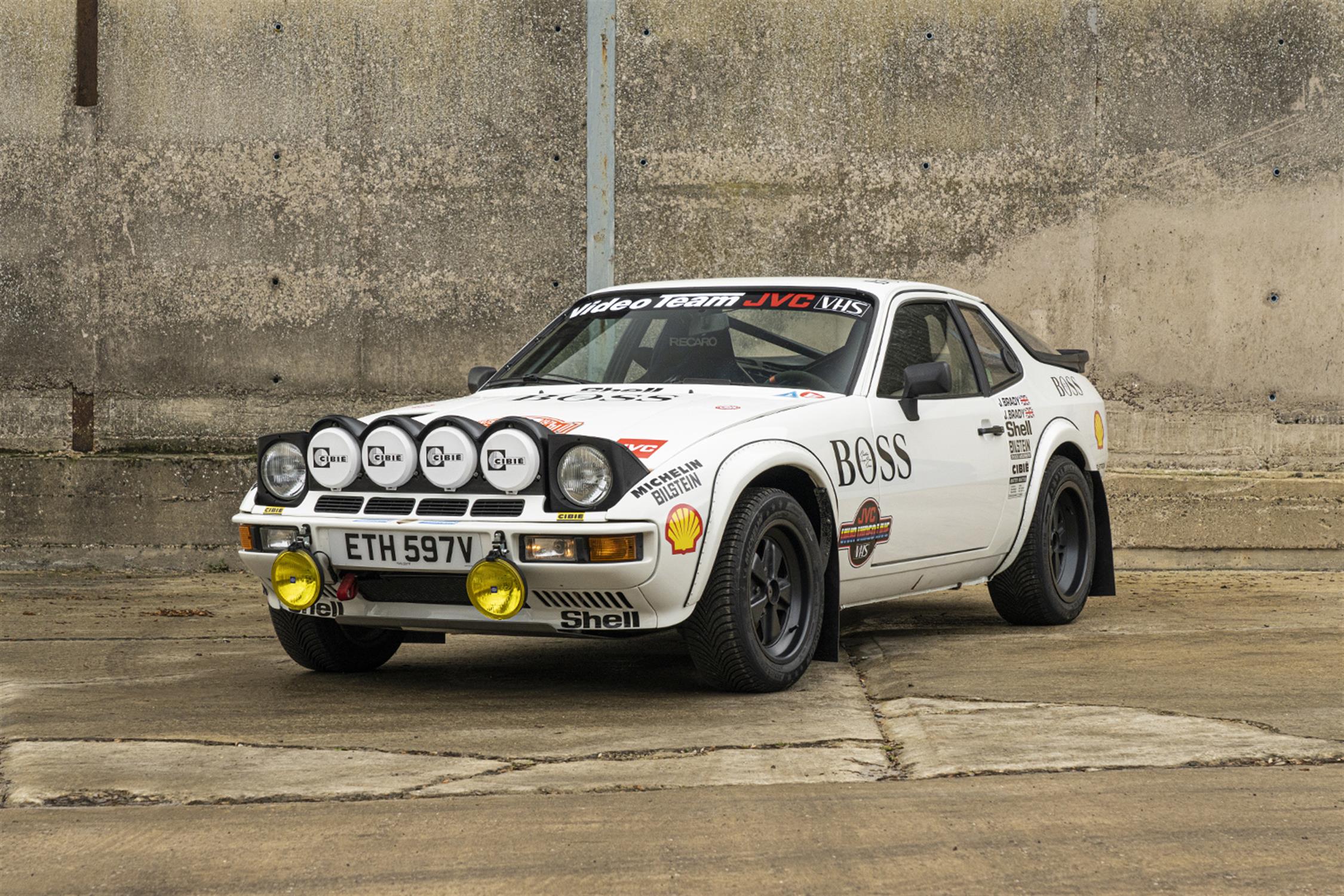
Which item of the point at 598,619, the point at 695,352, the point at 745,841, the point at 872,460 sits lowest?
the point at 745,841

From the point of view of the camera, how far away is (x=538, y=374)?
618 cm

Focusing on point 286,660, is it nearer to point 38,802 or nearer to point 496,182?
point 38,802

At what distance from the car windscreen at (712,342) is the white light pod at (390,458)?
46.5 inches

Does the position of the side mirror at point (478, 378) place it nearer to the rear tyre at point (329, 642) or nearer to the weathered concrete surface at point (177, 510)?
the rear tyre at point (329, 642)

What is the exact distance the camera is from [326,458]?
5.05 meters

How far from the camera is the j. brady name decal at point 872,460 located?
216 inches

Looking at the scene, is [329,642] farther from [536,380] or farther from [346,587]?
[536,380]

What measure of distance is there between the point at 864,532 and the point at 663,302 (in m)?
1.33

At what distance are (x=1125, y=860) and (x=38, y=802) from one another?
8.18 feet

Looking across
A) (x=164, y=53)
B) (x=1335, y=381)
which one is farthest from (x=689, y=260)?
(x=1335, y=381)

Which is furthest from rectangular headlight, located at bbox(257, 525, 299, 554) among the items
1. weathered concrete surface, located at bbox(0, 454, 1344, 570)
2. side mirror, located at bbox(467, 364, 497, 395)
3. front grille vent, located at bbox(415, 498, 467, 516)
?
weathered concrete surface, located at bbox(0, 454, 1344, 570)

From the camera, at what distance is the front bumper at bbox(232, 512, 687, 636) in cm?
465

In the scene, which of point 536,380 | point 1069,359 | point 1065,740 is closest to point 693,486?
point 1065,740

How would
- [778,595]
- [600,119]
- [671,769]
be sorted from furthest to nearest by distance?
[600,119] → [778,595] → [671,769]
